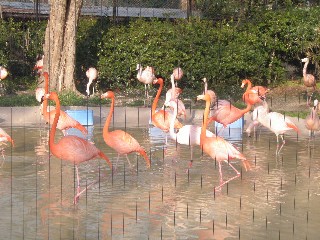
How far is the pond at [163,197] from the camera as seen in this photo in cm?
686

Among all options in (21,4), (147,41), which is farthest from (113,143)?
(21,4)

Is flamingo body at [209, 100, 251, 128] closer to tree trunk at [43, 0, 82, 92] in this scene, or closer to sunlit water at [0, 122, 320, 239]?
sunlit water at [0, 122, 320, 239]

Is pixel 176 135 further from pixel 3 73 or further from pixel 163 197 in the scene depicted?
pixel 3 73

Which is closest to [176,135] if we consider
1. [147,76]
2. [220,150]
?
[220,150]

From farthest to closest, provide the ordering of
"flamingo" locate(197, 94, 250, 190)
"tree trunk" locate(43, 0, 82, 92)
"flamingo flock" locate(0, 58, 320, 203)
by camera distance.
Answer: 1. "tree trunk" locate(43, 0, 82, 92)
2. "flamingo" locate(197, 94, 250, 190)
3. "flamingo flock" locate(0, 58, 320, 203)

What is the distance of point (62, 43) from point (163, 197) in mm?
8044

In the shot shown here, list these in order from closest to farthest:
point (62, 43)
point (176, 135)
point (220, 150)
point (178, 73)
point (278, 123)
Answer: point (220, 150) < point (176, 135) < point (278, 123) < point (178, 73) < point (62, 43)

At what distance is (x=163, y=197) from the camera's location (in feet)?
26.3

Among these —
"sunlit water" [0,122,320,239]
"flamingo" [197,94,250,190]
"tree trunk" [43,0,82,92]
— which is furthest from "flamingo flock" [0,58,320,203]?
"tree trunk" [43,0,82,92]

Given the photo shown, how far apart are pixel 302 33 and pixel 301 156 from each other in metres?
7.38

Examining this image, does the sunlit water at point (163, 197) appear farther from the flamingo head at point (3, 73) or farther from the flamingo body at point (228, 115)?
the flamingo head at point (3, 73)

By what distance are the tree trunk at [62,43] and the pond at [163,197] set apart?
4560 mm

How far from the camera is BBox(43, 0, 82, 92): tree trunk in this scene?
15273 millimetres

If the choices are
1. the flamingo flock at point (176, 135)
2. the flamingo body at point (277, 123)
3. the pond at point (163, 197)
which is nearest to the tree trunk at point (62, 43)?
the flamingo flock at point (176, 135)
